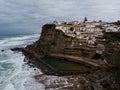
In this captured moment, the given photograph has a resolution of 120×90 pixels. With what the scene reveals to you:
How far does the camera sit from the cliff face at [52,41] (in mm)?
47172

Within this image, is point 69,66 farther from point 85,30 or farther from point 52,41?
point 85,30

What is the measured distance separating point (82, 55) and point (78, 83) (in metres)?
17.4

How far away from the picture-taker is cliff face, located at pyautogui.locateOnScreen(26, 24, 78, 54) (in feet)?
155

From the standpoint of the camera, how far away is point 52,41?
50.8 metres

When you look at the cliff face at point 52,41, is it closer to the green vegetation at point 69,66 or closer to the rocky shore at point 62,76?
the rocky shore at point 62,76

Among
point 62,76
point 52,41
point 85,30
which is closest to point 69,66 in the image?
point 62,76

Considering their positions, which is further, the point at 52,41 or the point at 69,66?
the point at 52,41

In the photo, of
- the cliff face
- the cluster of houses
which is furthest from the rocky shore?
the cluster of houses

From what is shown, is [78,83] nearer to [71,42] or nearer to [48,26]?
[71,42]

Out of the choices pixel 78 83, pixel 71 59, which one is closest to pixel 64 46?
pixel 71 59

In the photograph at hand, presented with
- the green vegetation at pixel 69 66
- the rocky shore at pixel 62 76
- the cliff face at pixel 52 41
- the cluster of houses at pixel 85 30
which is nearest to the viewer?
the rocky shore at pixel 62 76

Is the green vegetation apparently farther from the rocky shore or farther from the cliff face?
the cliff face

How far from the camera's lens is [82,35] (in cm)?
5319

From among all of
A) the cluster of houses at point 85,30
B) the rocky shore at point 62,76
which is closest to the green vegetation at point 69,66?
the rocky shore at point 62,76
